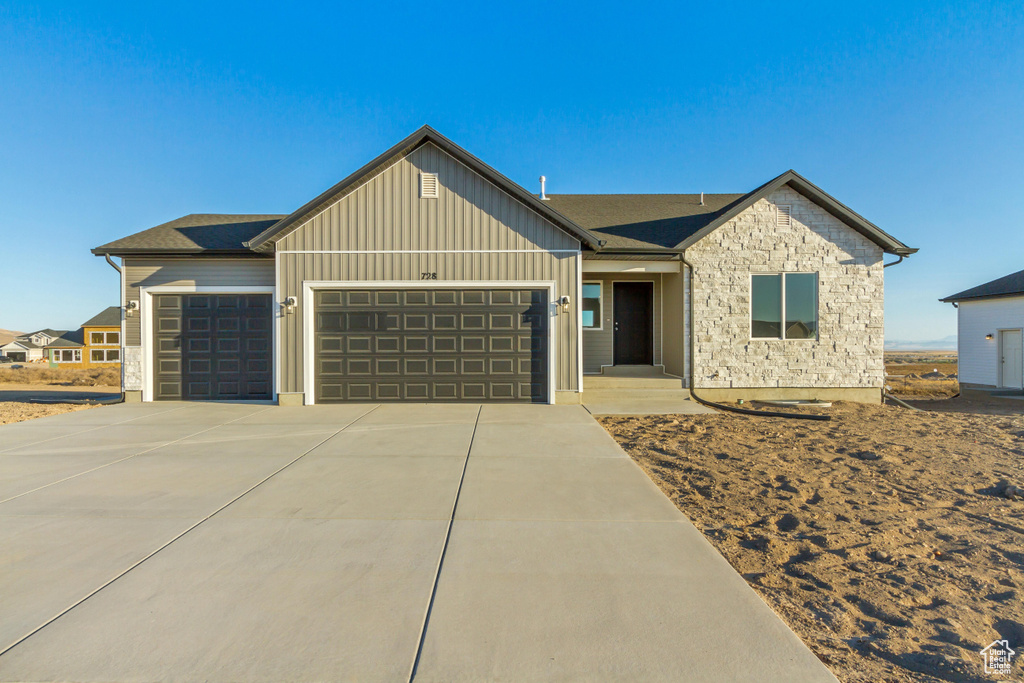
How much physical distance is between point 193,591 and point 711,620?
2.96 metres

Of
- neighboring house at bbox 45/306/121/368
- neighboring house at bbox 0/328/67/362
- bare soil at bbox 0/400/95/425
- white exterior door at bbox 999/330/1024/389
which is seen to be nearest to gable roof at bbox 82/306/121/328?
neighboring house at bbox 45/306/121/368

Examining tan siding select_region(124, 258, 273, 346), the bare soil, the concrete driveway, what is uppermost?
tan siding select_region(124, 258, 273, 346)

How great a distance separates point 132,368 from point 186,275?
230cm

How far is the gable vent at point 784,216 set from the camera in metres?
10.8

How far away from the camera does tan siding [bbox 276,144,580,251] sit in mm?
9844

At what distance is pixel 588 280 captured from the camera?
42.0 feet

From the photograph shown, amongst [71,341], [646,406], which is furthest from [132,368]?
[71,341]

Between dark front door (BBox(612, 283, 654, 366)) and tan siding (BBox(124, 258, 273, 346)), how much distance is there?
8.58 meters

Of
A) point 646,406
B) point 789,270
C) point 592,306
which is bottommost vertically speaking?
point 646,406

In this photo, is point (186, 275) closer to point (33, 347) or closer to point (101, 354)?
point (101, 354)

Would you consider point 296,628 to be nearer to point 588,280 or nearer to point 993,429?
point 993,429

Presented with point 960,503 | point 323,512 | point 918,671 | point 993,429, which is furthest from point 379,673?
point 993,429

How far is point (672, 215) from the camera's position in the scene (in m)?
12.8

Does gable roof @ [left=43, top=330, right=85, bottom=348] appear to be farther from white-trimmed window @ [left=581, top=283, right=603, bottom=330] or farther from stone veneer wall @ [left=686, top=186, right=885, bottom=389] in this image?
stone veneer wall @ [left=686, top=186, right=885, bottom=389]
